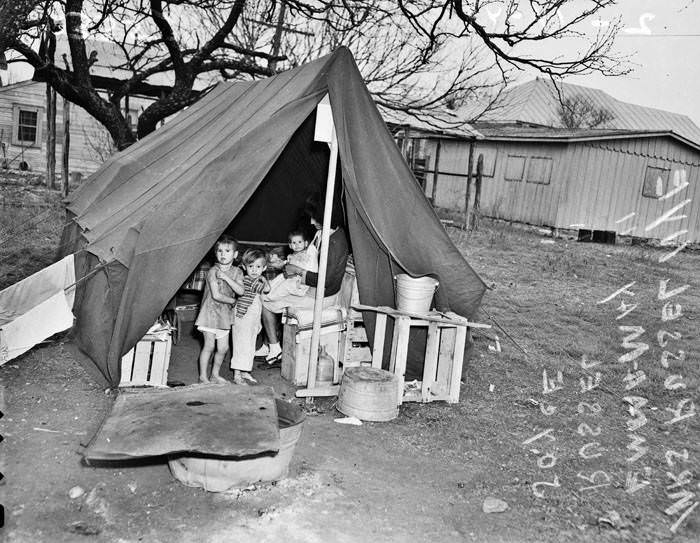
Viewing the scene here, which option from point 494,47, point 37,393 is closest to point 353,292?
point 37,393

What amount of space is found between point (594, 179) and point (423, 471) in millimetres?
15206

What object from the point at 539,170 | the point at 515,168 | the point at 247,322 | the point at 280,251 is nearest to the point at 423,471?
the point at 247,322

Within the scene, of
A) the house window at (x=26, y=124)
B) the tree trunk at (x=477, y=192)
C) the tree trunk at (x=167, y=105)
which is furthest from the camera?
the house window at (x=26, y=124)

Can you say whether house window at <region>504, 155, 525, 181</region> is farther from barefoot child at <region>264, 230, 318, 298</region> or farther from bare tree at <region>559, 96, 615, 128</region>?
barefoot child at <region>264, 230, 318, 298</region>

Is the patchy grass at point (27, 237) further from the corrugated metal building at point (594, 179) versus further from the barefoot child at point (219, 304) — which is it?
the corrugated metal building at point (594, 179)

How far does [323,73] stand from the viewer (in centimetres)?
504

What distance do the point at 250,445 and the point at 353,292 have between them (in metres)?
2.76

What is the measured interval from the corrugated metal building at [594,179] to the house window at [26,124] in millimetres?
12741

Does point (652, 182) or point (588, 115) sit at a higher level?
point (588, 115)

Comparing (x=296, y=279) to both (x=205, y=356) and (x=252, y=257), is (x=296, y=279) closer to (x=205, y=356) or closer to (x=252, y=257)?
(x=252, y=257)

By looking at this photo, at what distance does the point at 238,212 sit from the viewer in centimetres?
545

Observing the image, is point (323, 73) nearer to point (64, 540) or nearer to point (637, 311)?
point (64, 540)

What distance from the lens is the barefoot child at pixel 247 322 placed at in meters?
5.37

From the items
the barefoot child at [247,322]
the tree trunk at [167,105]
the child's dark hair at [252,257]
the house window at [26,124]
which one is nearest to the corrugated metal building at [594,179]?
the tree trunk at [167,105]
